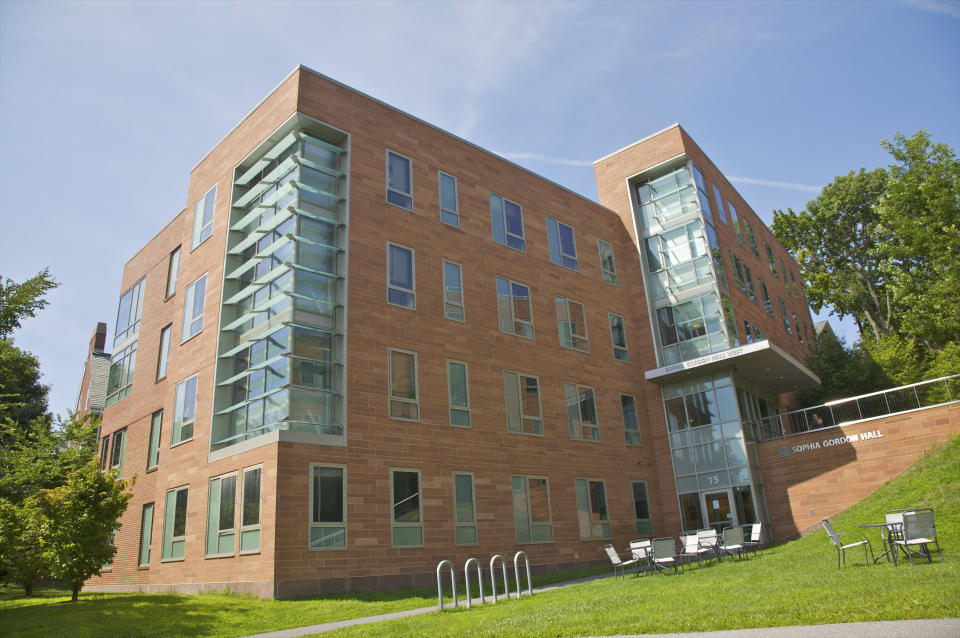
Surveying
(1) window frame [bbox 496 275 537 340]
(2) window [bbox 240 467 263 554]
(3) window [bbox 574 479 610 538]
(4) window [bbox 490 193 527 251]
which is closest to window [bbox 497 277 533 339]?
(1) window frame [bbox 496 275 537 340]

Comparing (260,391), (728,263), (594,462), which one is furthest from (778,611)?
(728,263)

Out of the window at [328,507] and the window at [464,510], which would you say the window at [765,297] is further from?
the window at [328,507]

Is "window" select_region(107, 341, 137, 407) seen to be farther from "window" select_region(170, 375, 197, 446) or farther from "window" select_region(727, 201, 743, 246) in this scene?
"window" select_region(727, 201, 743, 246)

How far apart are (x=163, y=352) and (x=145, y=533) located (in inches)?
238

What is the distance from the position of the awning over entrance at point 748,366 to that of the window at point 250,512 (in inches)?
599

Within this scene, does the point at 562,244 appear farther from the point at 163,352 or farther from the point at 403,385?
the point at 163,352

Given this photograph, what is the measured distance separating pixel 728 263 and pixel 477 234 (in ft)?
37.5

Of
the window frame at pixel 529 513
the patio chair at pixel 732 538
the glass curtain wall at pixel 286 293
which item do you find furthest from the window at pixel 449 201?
the patio chair at pixel 732 538

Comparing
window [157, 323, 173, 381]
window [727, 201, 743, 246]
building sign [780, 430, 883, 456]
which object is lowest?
building sign [780, 430, 883, 456]

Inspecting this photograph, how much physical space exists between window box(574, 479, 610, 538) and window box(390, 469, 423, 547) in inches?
253

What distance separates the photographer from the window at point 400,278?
18.8 metres

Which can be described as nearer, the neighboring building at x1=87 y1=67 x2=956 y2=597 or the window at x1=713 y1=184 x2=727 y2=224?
the neighboring building at x1=87 y1=67 x2=956 y2=597

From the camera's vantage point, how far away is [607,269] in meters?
26.9

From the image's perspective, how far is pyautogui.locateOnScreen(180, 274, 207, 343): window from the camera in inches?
808
